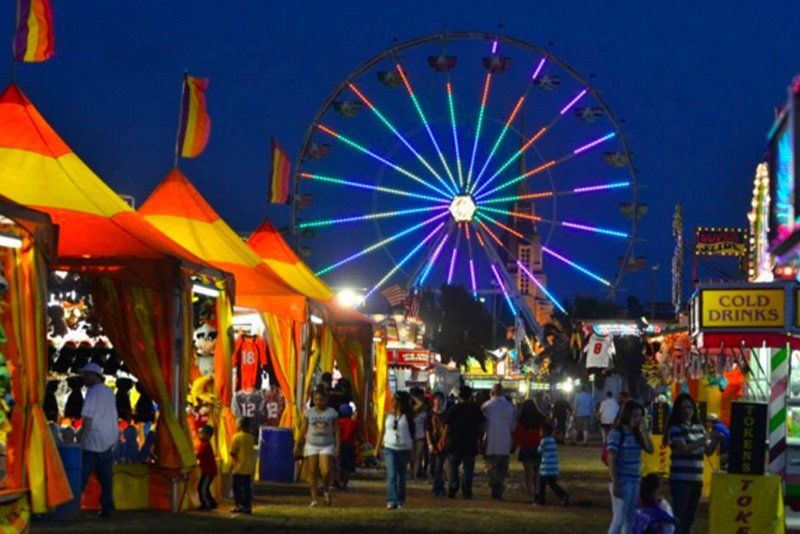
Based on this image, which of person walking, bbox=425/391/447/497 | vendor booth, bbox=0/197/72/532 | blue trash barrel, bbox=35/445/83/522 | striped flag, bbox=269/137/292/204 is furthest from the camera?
striped flag, bbox=269/137/292/204

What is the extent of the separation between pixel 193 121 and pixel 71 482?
7.34 meters

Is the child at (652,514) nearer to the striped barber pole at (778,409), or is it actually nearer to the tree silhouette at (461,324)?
the striped barber pole at (778,409)

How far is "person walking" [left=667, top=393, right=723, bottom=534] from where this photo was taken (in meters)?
14.1

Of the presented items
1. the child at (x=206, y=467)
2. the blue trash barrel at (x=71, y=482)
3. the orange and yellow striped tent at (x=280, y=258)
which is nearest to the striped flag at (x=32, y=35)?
the blue trash barrel at (x=71, y=482)

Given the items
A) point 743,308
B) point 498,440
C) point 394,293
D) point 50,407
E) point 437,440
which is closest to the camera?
point 743,308

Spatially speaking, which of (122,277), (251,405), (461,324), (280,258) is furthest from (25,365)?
(461,324)

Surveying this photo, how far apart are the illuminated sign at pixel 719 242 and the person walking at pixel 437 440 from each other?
99.7 feet

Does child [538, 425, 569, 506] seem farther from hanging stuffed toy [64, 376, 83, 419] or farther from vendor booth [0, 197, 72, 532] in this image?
vendor booth [0, 197, 72, 532]

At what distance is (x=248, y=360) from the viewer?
2597 cm

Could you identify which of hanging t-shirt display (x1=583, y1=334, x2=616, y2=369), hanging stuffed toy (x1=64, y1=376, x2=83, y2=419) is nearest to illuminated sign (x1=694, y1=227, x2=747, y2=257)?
hanging t-shirt display (x1=583, y1=334, x2=616, y2=369)

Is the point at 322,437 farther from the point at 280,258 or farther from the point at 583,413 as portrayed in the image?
the point at 583,413

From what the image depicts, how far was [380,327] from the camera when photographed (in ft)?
112

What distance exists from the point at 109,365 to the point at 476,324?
3670 inches

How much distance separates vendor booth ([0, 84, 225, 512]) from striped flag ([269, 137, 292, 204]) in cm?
1244
